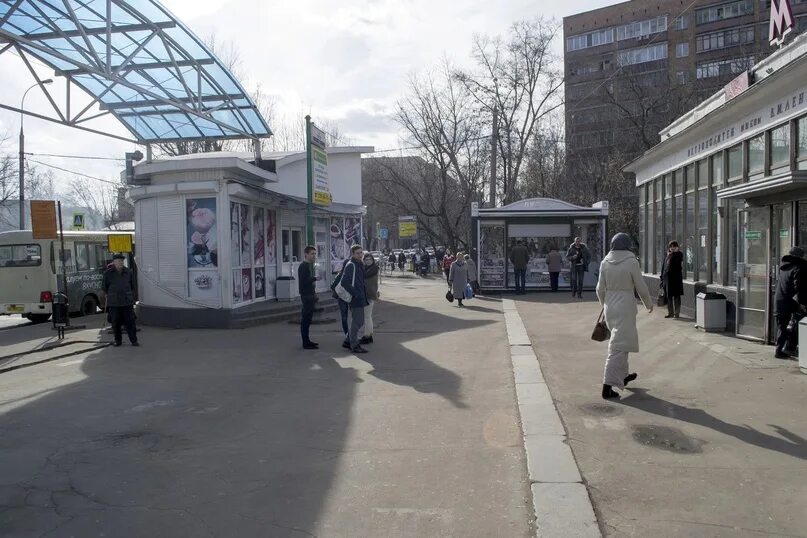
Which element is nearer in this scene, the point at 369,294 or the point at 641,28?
the point at 369,294

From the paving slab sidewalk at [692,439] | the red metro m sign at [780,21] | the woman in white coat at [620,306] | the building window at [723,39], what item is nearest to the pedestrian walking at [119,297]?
the paving slab sidewalk at [692,439]

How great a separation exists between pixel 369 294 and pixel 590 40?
61022mm

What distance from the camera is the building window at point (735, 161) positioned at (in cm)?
1195

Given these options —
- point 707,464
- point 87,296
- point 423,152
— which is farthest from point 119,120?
point 423,152

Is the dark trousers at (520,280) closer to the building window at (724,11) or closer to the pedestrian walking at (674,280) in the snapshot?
the pedestrian walking at (674,280)

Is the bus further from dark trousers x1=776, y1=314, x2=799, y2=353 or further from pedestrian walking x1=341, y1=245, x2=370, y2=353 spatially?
dark trousers x1=776, y1=314, x2=799, y2=353

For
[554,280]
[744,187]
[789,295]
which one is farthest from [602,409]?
[554,280]

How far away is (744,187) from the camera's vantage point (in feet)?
31.5

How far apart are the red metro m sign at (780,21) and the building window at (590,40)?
183ft

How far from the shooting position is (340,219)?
21781 millimetres

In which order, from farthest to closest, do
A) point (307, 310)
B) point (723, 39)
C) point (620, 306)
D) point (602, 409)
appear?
point (723, 39), point (307, 310), point (620, 306), point (602, 409)

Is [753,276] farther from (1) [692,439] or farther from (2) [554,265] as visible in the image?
(2) [554,265]

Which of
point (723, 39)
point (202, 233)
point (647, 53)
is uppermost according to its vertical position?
point (647, 53)

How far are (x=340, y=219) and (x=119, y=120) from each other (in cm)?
777
